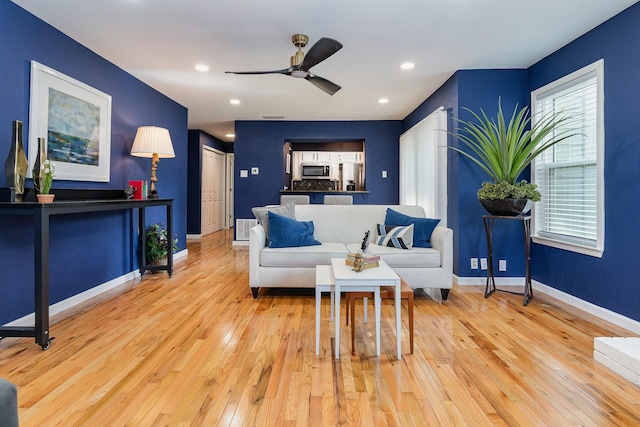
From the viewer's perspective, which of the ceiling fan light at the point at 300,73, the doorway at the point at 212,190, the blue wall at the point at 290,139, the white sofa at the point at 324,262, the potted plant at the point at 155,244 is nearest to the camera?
the ceiling fan light at the point at 300,73

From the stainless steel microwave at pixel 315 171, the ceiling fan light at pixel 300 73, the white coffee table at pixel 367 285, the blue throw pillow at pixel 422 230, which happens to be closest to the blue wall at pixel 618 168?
the blue throw pillow at pixel 422 230

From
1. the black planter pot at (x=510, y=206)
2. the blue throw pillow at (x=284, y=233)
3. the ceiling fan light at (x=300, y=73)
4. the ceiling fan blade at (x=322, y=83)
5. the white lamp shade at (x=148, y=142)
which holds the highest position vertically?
the ceiling fan light at (x=300, y=73)

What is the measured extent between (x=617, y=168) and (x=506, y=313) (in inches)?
56.3

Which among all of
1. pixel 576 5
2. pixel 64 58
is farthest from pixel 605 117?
pixel 64 58

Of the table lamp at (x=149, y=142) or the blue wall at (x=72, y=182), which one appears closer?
the blue wall at (x=72, y=182)

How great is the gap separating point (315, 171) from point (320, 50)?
4416 millimetres

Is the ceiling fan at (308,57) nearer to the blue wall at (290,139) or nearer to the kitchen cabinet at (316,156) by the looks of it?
the blue wall at (290,139)

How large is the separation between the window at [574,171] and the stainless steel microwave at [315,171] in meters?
3.94

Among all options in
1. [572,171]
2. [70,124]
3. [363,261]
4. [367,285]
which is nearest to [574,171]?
→ [572,171]

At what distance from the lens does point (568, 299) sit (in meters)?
3.24

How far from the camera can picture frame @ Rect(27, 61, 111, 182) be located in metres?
2.78

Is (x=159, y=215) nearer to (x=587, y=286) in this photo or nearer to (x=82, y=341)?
(x=82, y=341)

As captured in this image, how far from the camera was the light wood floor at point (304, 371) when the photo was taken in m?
1.56

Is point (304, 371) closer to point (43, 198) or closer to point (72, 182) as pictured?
point (43, 198)
